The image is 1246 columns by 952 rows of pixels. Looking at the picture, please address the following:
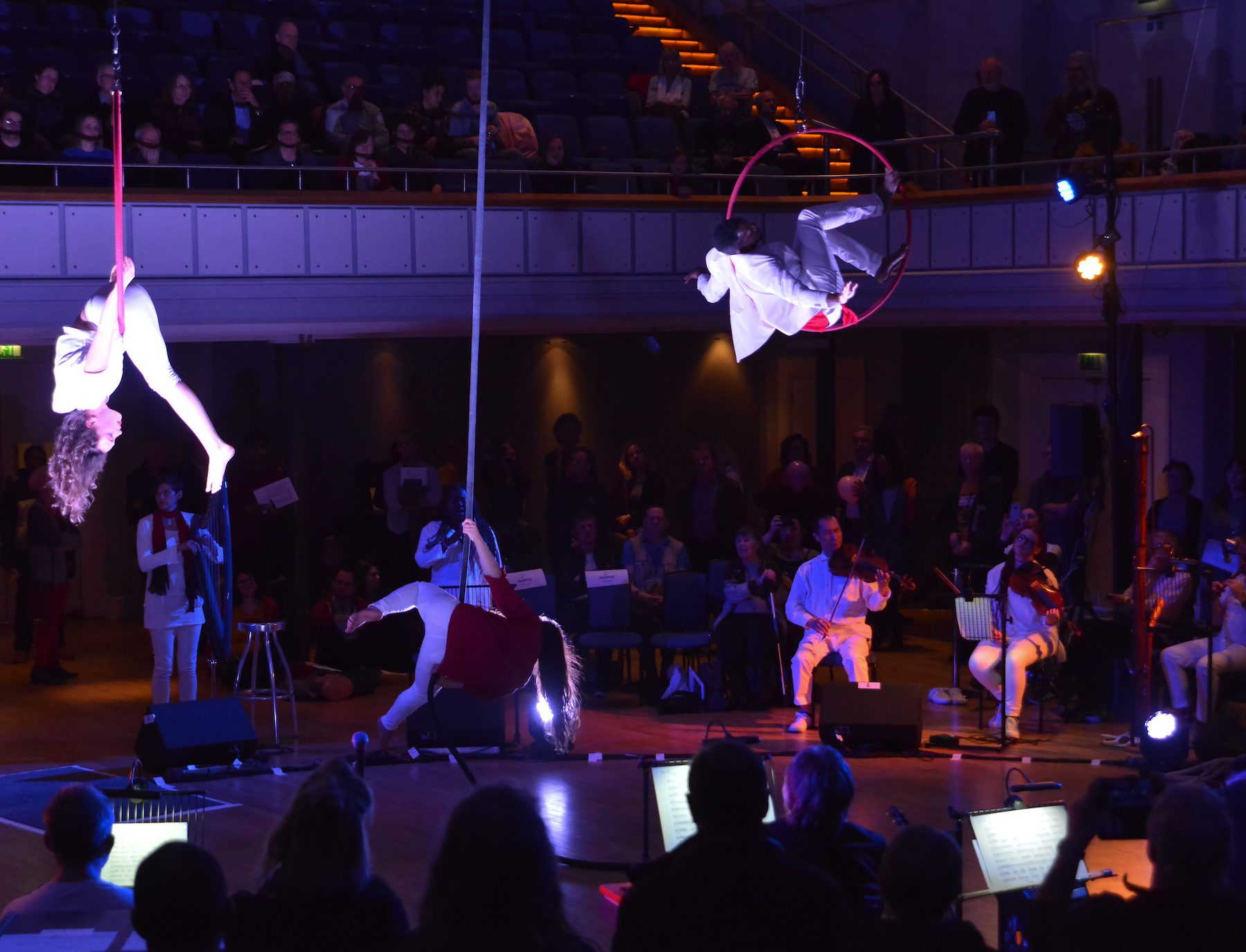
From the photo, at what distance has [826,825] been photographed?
396cm

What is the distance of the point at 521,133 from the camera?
11.8 metres

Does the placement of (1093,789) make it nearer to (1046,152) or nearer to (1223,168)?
(1223,168)

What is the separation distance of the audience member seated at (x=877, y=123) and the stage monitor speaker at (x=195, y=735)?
6.26 metres

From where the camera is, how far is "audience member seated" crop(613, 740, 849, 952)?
296 cm

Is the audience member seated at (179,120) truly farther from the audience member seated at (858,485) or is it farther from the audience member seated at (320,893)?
the audience member seated at (320,893)

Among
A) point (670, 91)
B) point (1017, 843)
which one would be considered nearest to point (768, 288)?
point (1017, 843)

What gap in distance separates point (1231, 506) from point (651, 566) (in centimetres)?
373

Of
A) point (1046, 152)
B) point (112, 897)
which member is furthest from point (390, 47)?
point (112, 897)

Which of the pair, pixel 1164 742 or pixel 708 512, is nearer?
pixel 1164 742

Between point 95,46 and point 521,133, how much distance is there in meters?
3.15

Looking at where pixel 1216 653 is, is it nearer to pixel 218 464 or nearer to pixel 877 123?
pixel 877 123

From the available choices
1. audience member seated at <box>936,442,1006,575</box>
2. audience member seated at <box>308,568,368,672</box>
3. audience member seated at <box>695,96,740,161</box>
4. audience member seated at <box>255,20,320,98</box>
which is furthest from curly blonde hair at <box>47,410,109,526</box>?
audience member seated at <box>695,96,740,161</box>

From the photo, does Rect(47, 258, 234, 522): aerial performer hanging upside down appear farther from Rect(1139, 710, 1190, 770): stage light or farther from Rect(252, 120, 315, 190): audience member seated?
Rect(1139, 710, 1190, 770): stage light

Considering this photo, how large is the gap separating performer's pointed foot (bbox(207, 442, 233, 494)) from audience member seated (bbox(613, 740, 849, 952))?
3.95 meters
